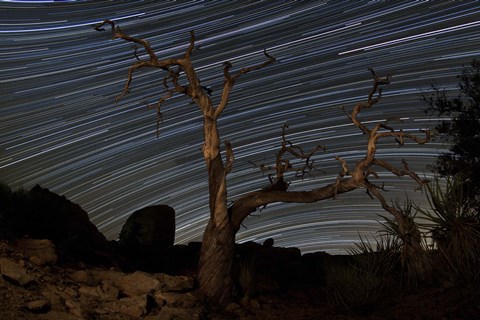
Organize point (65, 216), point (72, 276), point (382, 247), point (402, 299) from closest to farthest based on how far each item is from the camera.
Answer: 1. point (72, 276)
2. point (402, 299)
3. point (382, 247)
4. point (65, 216)

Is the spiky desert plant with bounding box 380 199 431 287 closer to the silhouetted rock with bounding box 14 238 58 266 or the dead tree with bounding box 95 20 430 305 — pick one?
the dead tree with bounding box 95 20 430 305

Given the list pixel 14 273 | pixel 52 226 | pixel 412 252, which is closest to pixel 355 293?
pixel 412 252

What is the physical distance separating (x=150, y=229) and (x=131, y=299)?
5028 mm

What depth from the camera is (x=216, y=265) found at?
13.3 meters

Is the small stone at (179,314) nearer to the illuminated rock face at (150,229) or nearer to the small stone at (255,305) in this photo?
the small stone at (255,305)

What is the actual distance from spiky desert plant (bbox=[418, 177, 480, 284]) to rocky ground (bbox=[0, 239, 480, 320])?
0.44m

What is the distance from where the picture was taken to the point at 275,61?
45.0 feet

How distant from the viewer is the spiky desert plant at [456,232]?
520 inches

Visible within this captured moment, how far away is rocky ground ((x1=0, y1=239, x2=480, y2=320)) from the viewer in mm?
11242

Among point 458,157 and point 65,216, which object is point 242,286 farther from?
point 458,157

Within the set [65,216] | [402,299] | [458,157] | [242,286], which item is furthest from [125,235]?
[458,157]

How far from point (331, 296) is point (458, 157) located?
5040mm

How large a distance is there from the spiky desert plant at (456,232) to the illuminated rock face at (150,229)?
6662 millimetres

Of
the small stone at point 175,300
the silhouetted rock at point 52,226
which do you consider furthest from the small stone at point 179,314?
the silhouetted rock at point 52,226
